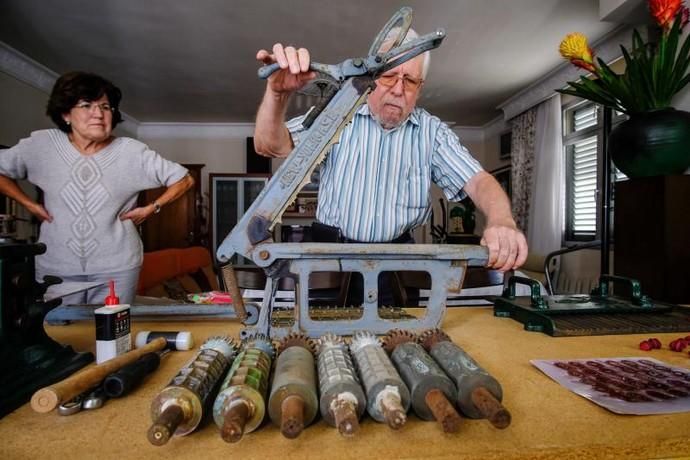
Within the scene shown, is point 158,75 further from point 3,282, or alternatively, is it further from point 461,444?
point 461,444

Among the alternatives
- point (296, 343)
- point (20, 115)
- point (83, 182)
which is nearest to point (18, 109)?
point (20, 115)

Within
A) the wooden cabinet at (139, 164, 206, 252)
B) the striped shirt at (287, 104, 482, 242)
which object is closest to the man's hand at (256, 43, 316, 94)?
the striped shirt at (287, 104, 482, 242)

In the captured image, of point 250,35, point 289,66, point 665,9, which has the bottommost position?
point 289,66

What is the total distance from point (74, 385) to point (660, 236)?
2.12 m

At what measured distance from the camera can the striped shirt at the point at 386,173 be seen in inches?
59.5

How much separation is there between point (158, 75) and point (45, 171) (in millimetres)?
3549

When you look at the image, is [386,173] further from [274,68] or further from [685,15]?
[685,15]

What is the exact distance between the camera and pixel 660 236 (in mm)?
1798

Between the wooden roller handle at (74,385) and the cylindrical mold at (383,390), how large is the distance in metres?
0.39

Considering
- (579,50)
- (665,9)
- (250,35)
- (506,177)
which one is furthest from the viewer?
(506,177)

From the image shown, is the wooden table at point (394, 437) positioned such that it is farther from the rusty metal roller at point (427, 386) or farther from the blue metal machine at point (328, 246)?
the blue metal machine at point (328, 246)

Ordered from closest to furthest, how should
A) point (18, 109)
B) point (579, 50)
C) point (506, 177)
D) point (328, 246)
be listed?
Answer: point (328, 246), point (579, 50), point (18, 109), point (506, 177)

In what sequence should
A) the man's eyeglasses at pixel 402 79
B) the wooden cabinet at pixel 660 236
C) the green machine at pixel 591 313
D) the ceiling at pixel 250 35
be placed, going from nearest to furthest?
1. the green machine at pixel 591 313
2. the man's eyeglasses at pixel 402 79
3. the wooden cabinet at pixel 660 236
4. the ceiling at pixel 250 35

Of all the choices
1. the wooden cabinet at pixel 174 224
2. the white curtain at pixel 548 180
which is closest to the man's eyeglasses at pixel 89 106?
the wooden cabinet at pixel 174 224
